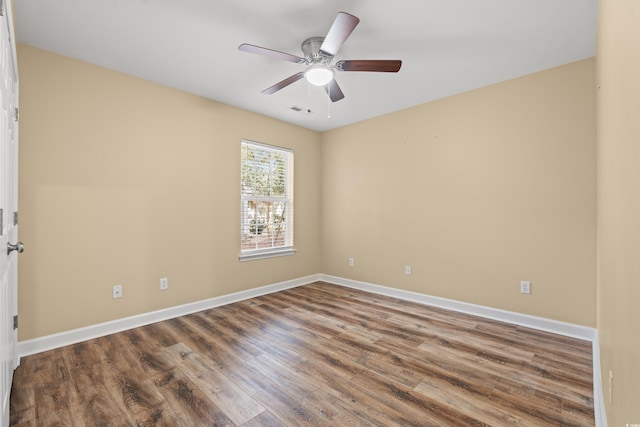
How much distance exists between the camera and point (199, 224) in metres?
3.48

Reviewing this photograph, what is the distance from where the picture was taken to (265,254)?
4.15 m

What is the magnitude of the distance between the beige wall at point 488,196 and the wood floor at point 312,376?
493 mm

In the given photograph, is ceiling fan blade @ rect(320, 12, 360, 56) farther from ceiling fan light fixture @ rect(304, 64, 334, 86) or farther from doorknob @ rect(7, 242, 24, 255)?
doorknob @ rect(7, 242, 24, 255)

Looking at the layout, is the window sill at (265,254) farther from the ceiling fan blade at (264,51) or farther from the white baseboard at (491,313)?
the ceiling fan blade at (264,51)

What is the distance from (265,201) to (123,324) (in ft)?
7.16

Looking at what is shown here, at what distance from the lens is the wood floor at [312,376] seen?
1667 mm

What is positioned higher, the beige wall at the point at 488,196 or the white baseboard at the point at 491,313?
the beige wall at the point at 488,196

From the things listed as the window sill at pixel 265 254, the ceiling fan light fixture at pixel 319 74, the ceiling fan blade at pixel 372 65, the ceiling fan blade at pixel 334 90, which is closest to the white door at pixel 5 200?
the ceiling fan light fixture at pixel 319 74

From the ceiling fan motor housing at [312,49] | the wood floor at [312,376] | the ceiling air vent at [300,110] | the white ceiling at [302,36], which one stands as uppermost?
the ceiling air vent at [300,110]

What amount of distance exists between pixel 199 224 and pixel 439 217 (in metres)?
2.90

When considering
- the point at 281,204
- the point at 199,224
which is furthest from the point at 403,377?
the point at 281,204

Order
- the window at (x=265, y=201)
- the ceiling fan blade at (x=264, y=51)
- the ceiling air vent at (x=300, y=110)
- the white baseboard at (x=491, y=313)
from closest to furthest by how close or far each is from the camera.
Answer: the ceiling fan blade at (x=264, y=51), the white baseboard at (x=491, y=313), the ceiling air vent at (x=300, y=110), the window at (x=265, y=201)

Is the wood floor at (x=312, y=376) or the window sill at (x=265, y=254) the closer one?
the wood floor at (x=312, y=376)

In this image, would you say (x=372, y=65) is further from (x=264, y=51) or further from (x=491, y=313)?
(x=491, y=313)
